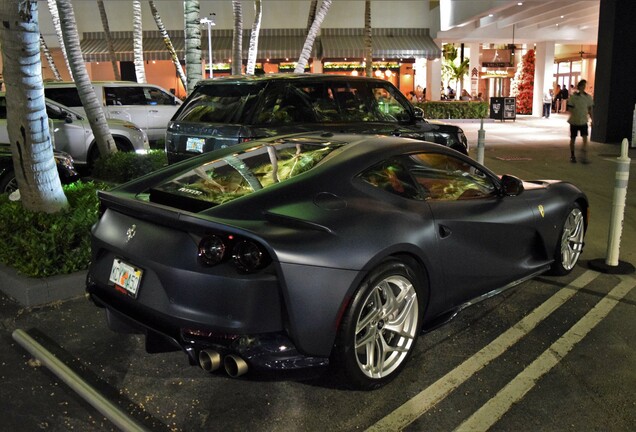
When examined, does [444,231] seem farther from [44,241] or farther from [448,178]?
[44,241]

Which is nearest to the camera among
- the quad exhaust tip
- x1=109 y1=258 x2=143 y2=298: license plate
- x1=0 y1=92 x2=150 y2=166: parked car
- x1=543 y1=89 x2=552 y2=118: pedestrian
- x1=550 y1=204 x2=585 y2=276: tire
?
the quad exhaust tip

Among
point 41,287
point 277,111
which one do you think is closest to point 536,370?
point 41,287

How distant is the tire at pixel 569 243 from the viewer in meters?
5.50

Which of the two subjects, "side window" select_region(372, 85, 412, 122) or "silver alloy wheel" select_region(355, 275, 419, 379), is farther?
"side window" select_region(372, 85, 412, 122)

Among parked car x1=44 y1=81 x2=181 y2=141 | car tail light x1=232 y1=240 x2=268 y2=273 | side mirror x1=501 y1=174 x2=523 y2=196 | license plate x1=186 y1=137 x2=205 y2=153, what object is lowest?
car tail light x1=232 y1=240 x2=268 y2=273

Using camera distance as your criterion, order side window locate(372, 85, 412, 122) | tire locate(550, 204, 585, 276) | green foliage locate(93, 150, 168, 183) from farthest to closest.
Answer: green foliage locate(93, 150, 168, 183), side window locate(372, 85, 412, 122), tire locate(550, 204, 585, 276)

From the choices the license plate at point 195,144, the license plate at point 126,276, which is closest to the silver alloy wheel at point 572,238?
the license plate at point 126,276

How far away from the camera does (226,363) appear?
318 cm

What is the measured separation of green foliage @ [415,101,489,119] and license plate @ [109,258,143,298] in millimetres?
25805

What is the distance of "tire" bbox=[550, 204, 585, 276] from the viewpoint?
5500 millimetres

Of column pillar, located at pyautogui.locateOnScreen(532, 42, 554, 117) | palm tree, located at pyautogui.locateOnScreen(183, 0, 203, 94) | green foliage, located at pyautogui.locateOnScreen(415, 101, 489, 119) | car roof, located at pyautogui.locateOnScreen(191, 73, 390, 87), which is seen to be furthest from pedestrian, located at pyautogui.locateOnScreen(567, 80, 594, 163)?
column pillar, located at pyautogui.locateOnScreen(532, 42, 554, 117)

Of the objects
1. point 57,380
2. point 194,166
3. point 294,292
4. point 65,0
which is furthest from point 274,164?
point 65,0

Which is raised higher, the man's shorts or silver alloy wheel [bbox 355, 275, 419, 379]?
the man's shorts

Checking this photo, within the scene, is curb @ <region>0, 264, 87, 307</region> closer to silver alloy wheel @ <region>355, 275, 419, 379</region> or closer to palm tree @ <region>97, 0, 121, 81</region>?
silver alloy wheel @ <region>355, 275, 419, 379</region>
